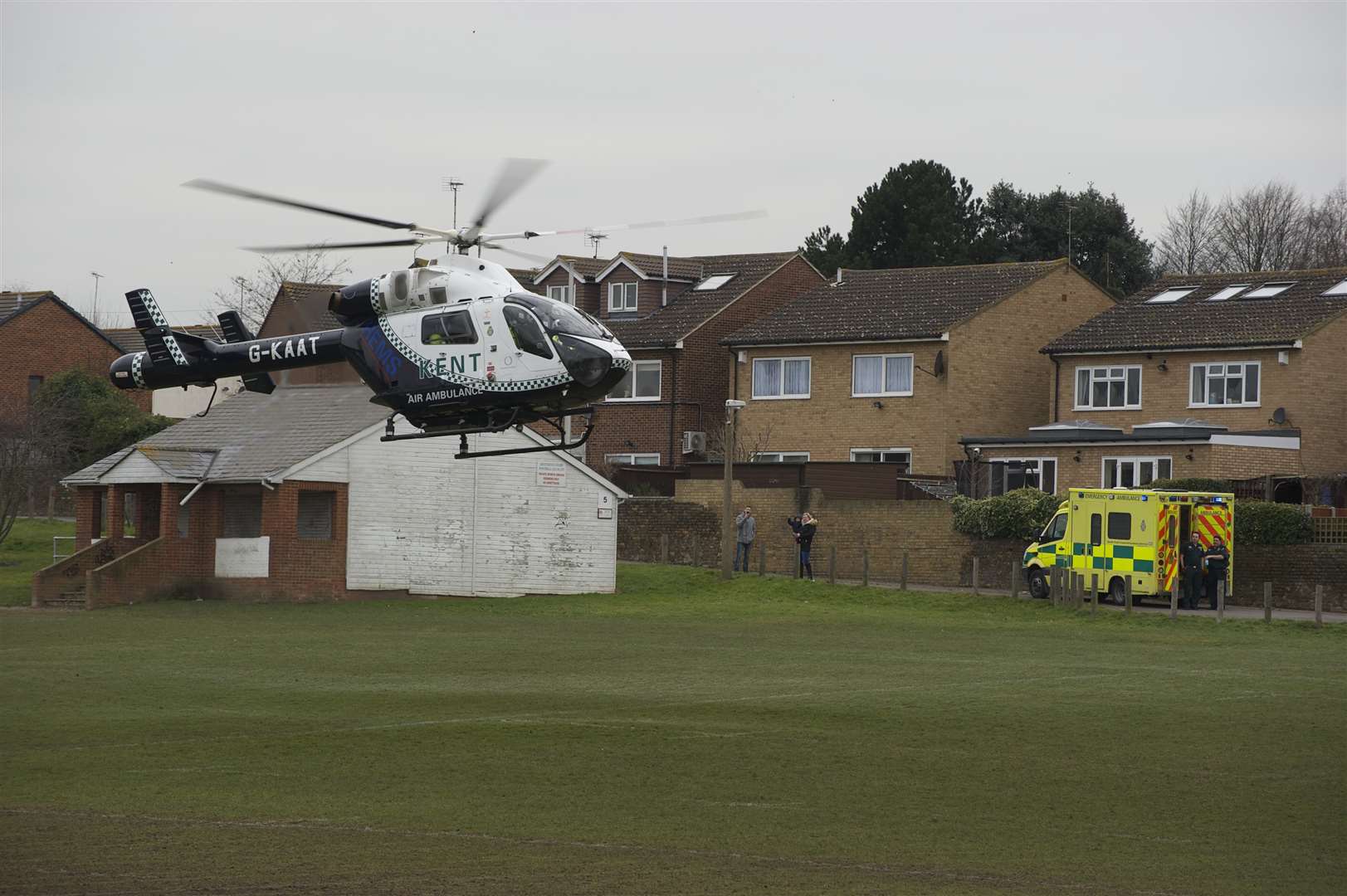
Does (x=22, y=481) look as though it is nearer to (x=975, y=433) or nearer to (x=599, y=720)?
(x=975, y=433)

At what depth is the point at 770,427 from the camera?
6200 centimetres

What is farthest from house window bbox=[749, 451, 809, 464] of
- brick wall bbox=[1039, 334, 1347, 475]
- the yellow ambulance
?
the yellow ambulance

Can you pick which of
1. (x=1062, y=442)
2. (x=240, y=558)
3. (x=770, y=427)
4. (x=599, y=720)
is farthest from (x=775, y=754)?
(x=770, y=427)

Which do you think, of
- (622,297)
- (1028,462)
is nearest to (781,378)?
(622,297)

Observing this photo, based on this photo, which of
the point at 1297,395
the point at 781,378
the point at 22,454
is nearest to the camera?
the point at 1297,395

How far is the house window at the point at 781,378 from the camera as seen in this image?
61.7 m

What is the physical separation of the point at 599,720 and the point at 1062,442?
3069 centimetres

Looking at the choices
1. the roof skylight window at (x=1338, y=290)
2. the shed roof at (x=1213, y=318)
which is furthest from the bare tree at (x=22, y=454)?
the roof skylight window at (x=1338, y=290)

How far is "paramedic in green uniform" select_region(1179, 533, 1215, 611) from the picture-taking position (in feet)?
135

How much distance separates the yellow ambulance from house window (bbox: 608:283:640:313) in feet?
94.7

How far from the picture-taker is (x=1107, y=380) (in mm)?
58000

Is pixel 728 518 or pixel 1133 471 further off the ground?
pixel 1133 471

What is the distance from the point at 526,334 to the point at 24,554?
3341cm

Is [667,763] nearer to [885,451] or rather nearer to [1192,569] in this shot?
[1192,569]
